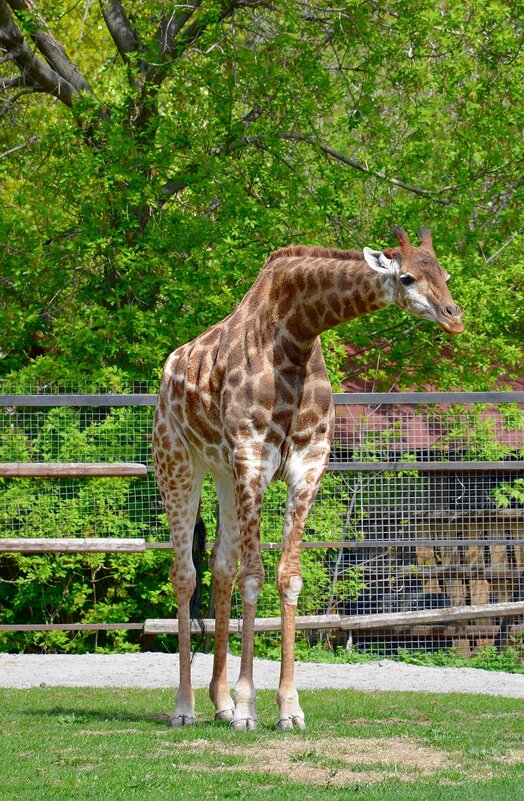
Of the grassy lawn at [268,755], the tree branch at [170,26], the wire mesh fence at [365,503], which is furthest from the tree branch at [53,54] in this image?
the grassy lawn at [268,755]

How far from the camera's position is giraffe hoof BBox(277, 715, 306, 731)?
6703mm

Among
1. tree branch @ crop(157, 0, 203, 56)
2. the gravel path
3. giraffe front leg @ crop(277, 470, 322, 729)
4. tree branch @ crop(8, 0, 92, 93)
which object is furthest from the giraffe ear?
tree branch @ crop(8, 0, 92, 93)

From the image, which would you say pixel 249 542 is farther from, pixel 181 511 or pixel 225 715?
pixel 225 715

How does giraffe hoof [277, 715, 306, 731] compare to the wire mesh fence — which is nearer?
giraffe hoof [277, 715, 306, 731]

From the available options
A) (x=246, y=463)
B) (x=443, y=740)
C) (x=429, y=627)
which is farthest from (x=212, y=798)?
(x=429, y=627)

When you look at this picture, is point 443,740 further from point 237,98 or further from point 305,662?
point 237,98

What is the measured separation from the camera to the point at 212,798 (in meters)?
5.00

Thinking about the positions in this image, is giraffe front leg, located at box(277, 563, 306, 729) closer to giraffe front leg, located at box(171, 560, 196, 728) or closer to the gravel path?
giraffe front leg, located at box(171, 560, 196, 728)

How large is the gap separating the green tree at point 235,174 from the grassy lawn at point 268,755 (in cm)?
522

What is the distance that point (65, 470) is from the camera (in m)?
11.0

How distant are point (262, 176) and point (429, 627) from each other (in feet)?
16.8

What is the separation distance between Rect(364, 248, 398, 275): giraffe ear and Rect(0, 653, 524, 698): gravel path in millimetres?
4158

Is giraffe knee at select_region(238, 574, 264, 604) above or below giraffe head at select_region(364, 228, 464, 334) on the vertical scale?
below

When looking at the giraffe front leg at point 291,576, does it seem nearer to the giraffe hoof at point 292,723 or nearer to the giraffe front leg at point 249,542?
the giraffe hoof at point 292,723
